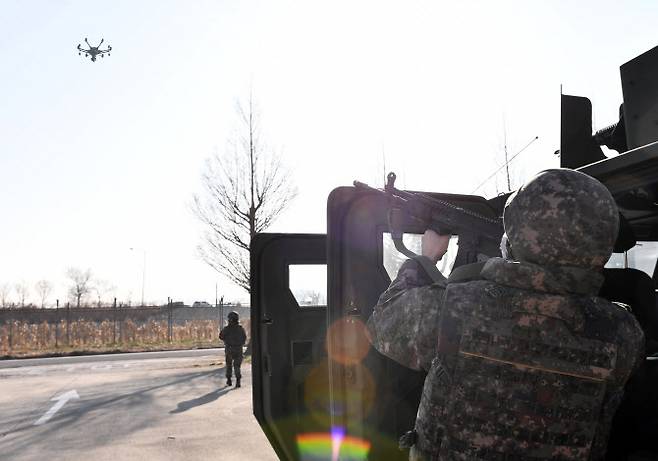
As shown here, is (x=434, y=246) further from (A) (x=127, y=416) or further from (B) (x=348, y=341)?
(A) (x=127, y=416)

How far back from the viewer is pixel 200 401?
10.5 meters

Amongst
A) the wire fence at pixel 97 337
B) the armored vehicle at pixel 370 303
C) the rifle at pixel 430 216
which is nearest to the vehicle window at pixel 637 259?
the armored vehicle at pixel 370 303

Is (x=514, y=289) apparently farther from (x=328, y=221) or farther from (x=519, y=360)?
(x=328, y=221)

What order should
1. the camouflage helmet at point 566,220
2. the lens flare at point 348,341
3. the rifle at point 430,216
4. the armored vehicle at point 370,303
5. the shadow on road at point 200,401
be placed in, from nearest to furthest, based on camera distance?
the camouflage helmet at point 566,220 → the armored vehicle at point 370,303 → the rifle at point 430,216 → the lens flare at point 348,341 → the shadow on road at point 200,401

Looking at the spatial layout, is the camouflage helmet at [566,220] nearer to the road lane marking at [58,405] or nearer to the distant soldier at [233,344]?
the road lane marking at [58,405]

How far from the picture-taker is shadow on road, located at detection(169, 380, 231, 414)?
9711mm

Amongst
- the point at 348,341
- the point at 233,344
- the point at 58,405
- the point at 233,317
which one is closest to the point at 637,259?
the point at 348,341

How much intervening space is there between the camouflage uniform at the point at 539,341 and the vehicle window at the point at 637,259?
1190 millimetres

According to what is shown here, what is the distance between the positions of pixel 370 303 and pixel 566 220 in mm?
1118

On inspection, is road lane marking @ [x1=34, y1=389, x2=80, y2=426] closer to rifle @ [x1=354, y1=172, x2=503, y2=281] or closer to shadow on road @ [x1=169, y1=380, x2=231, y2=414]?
shadow on road @ [x1=169, y1=380, x2=231, y2=414]

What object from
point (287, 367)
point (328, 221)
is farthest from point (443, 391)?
point (287, 367)

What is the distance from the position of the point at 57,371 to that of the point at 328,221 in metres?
15.6

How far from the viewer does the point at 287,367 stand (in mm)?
3674

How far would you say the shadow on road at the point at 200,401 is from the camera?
9711 mm
